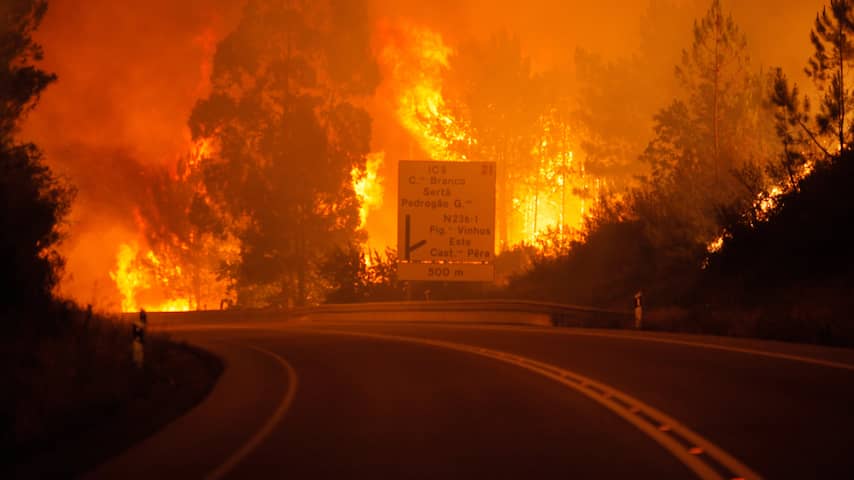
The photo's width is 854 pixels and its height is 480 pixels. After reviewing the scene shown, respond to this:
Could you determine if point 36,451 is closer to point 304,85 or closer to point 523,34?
point 304,85

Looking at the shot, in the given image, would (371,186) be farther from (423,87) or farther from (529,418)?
(529,418)

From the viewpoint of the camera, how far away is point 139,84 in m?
84.4

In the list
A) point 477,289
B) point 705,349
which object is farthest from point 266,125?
point 705,349

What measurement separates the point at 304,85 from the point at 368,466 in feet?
163

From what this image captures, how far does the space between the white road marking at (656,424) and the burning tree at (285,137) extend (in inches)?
1528

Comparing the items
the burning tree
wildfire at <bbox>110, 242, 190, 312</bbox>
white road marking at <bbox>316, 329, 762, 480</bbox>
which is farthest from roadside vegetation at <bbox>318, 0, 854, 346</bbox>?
wildfire at <bbox>110, 242, 190, 312</bbox>

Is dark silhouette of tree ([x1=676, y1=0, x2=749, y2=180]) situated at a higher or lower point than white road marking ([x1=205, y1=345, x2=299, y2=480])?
higher

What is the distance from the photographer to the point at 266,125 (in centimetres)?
5722

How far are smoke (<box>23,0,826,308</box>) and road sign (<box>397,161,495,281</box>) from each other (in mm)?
34855

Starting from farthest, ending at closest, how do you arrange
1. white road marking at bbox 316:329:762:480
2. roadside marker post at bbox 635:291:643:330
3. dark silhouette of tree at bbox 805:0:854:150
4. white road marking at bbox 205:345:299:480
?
dark silhouette of tree at bbox 805:0:854:150 → roadside marker post at bbox 635:291:643:330 → white road marking at bbox 205:345:299:480 → white road marking at bbox 316:329:762:480

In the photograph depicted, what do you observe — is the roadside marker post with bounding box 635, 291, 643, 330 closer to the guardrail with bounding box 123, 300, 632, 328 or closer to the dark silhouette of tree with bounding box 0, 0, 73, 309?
the guardrail with bounding box 123, 300, 632, 328

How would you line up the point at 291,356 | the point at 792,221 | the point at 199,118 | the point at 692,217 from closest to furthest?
the point at 291,356 → the point at 792,221 → the point at 692,217 → the point at 199,118

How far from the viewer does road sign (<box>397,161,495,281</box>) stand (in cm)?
4150

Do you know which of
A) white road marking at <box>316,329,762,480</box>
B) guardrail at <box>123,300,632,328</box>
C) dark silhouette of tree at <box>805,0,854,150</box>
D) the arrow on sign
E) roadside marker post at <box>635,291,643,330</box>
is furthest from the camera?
the arrow on sign
